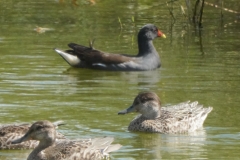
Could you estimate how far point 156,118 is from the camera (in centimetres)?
1427

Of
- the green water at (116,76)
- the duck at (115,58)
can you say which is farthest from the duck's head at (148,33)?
the green water at (116,76)

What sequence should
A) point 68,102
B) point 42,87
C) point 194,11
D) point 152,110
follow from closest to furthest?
point 152,110
point 68,102
point 42,87
point 194,11

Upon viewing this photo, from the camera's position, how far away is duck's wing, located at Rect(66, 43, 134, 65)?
19797 mm

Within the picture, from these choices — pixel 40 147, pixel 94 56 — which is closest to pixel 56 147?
pixel 40 147

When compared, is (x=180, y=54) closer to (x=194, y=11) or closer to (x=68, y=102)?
(x=194, y=11)

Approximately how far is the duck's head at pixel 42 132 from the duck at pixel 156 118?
2349 millimetres

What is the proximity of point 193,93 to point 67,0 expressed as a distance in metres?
14.4

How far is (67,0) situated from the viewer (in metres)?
30.4

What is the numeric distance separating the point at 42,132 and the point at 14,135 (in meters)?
0.97

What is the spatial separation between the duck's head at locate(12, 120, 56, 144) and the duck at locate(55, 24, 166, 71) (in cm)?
817

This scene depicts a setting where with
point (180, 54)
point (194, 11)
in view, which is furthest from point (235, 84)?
point (194, 11)

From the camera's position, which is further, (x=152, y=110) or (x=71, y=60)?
(x=71, y=60)

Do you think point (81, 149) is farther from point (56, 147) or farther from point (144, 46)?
point (144, 46)

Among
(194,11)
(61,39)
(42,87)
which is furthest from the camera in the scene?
(194,11)
